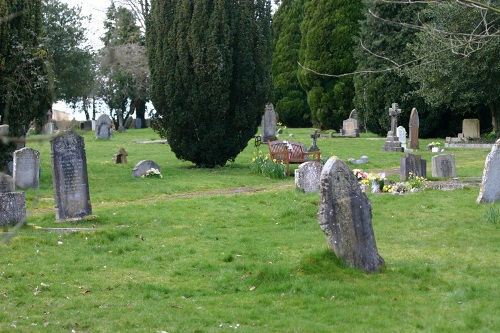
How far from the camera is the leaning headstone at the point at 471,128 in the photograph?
37594 mm

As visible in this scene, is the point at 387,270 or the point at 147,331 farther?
the point at 387,270

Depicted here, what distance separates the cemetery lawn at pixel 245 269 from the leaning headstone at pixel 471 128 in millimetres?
21242

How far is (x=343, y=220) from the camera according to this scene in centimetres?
944

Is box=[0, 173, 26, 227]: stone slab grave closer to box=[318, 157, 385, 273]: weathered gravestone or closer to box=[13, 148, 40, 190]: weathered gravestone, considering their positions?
box=[13, 148, 40, 190]: weathered gravestone

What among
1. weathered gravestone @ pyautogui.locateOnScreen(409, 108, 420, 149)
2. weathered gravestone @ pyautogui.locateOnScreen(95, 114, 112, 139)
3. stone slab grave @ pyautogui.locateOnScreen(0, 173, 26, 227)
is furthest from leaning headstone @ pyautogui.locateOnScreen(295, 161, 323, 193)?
weathered gravestone @ pyautogui.locateOnScreen(95, 114, 112, 139)

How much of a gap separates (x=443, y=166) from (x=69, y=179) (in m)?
10.3

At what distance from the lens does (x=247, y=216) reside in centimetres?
1481

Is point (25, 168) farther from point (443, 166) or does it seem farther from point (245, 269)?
point (443, 166)

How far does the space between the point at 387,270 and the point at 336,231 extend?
2.69ft

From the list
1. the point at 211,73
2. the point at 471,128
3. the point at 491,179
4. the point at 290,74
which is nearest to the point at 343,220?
the point at 491,179

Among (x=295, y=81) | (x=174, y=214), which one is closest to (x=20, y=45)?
(x=174, y=214)

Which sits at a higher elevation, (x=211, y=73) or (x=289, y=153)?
(x=211, y=73)

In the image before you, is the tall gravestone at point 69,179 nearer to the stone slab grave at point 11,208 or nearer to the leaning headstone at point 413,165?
the stone slab grave at point 11,208

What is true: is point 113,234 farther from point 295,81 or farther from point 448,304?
point 295,81
